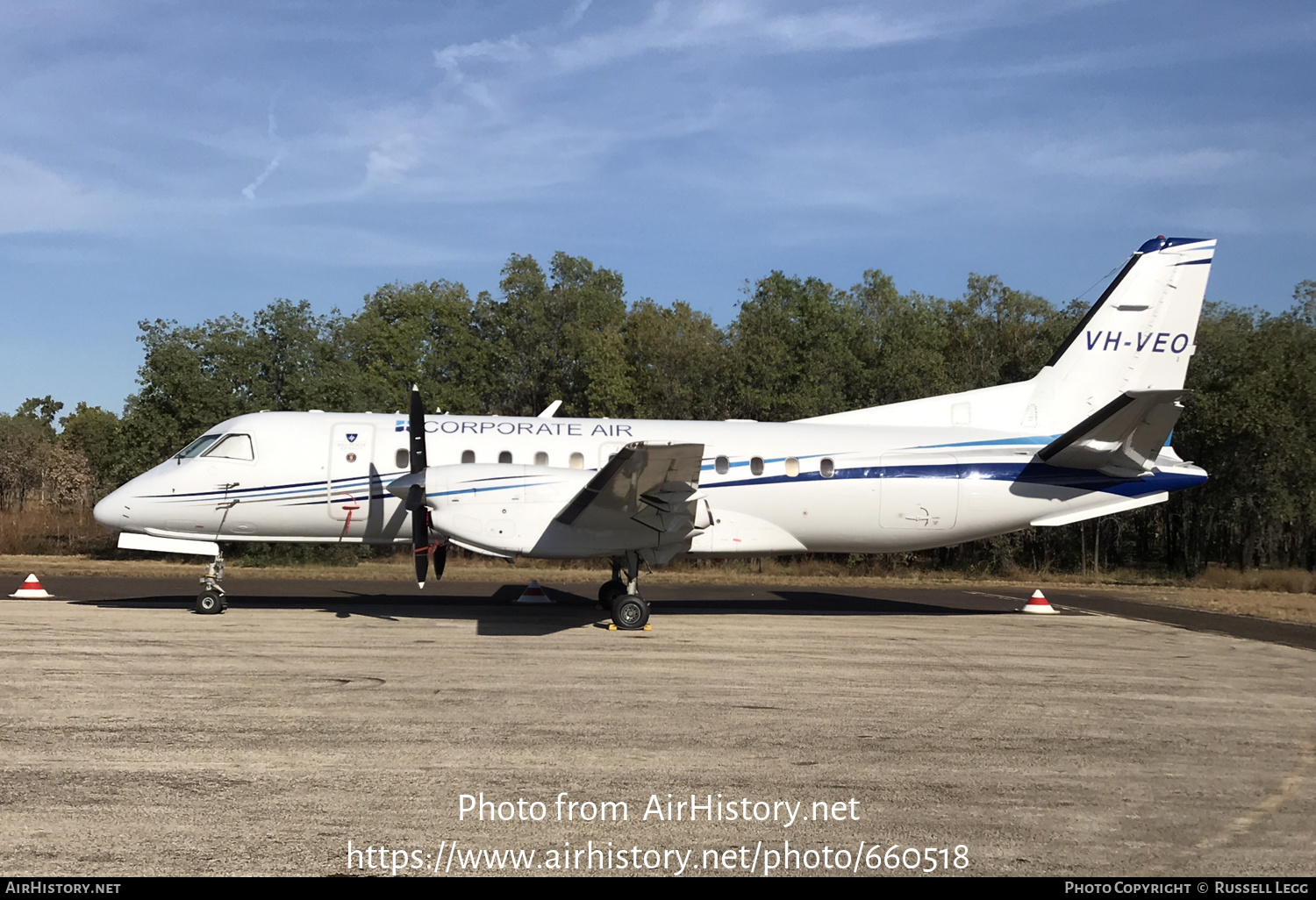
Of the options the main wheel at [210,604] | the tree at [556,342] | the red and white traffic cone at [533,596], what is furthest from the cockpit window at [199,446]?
the tree at [556,342]

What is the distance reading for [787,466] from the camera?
15562 mm

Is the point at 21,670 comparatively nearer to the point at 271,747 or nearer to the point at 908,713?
the point at 271,747

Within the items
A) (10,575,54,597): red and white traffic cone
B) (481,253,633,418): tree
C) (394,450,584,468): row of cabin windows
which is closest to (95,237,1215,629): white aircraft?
(394,450,584,468): row of cabin windows

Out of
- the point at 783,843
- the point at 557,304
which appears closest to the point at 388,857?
the point at 783,843

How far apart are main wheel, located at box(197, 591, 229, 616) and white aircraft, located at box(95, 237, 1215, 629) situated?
1.0 inches

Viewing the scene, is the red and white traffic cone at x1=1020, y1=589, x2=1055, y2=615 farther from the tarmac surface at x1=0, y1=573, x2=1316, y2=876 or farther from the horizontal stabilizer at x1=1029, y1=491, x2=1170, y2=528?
the tarmac surface at x1=0, y1=573, x2=1316, y2=876

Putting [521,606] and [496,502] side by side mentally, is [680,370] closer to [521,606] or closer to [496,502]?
[521,606]

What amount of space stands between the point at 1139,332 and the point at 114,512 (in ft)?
57.4

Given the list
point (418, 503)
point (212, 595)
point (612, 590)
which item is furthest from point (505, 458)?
point (212, 595)

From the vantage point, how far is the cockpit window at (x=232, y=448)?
15.3 metres

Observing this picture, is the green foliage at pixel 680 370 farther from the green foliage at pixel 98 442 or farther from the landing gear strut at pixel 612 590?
the landing gear strut at pixel 612 590

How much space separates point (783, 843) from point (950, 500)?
11.3 meters

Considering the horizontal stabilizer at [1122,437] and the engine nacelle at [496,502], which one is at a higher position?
the horizontal stabilizer at [1122,437]

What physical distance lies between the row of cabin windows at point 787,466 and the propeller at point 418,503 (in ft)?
15.2
